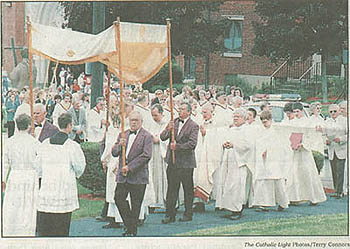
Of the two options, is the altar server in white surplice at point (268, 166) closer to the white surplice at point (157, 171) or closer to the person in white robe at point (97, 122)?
the white surplice at point (157, 171)

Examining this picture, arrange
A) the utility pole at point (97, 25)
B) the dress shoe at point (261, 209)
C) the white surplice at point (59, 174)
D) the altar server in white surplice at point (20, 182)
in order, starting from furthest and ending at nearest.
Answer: the dress shoe at point (261, 209) → the utility pole at point (97, 25) → the altar server in white surplice at point (20, 182) → the white surplice at point (59, 174)

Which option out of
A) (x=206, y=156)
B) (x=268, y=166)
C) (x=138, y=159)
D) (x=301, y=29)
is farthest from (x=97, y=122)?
(x=301, y=29)

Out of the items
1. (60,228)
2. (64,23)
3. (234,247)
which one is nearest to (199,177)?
(234,247)

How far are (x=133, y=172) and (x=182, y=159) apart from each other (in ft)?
1.82

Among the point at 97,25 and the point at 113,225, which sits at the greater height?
the point at 97,25

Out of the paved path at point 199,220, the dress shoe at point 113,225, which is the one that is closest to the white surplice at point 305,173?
the paved path at point 199,220

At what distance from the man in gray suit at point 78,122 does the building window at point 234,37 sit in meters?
1.60

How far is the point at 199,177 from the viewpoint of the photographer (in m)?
7.86

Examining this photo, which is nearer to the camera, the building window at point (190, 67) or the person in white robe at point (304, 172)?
the building window at point (190, 67)

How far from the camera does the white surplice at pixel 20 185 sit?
7602 millimetres

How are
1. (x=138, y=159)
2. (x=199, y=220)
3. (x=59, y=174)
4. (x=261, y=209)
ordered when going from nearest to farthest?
(x=59, y=174)
(x=138, y=159)
(x=199, y=220)
(x=261, y=209)

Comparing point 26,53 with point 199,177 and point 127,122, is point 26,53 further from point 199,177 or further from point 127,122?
point 199,177

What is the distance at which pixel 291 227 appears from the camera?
7832mm

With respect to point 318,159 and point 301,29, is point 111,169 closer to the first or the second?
point 318,159
